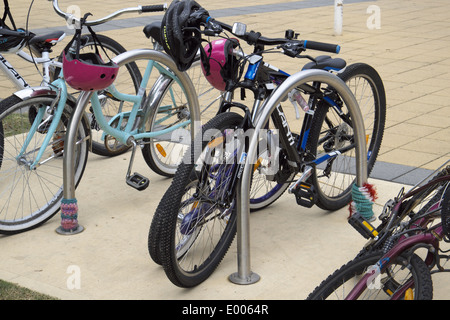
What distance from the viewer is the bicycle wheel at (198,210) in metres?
3.29

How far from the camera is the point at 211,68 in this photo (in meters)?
3.54

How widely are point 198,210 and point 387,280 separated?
1047 mm

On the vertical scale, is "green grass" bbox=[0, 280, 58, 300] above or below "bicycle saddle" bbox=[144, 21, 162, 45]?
below

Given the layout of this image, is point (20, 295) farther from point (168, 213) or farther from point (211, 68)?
point (211, 68)

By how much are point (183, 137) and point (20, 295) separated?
192 cm

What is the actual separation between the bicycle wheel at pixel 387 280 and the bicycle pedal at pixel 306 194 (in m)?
1.03

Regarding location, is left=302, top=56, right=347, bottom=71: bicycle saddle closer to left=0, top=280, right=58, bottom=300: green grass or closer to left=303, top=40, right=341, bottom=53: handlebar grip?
left=303, top=40, right=341, bottom=53: handlebar grip

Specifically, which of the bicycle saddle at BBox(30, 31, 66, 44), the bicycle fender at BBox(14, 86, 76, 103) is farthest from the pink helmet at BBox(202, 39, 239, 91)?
the bicycle saddle at BBox(30, 31, 66, 44)

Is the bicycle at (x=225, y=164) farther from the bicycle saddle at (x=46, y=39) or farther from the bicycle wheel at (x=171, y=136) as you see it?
the bicycle saddle at (x=46, y=39)

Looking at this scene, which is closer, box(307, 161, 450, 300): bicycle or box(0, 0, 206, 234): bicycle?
box(307, 161, 450, 300): bicycle

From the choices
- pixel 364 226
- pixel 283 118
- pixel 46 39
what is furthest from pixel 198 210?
pixel 46 39

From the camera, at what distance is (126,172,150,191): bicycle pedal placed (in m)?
4.45
